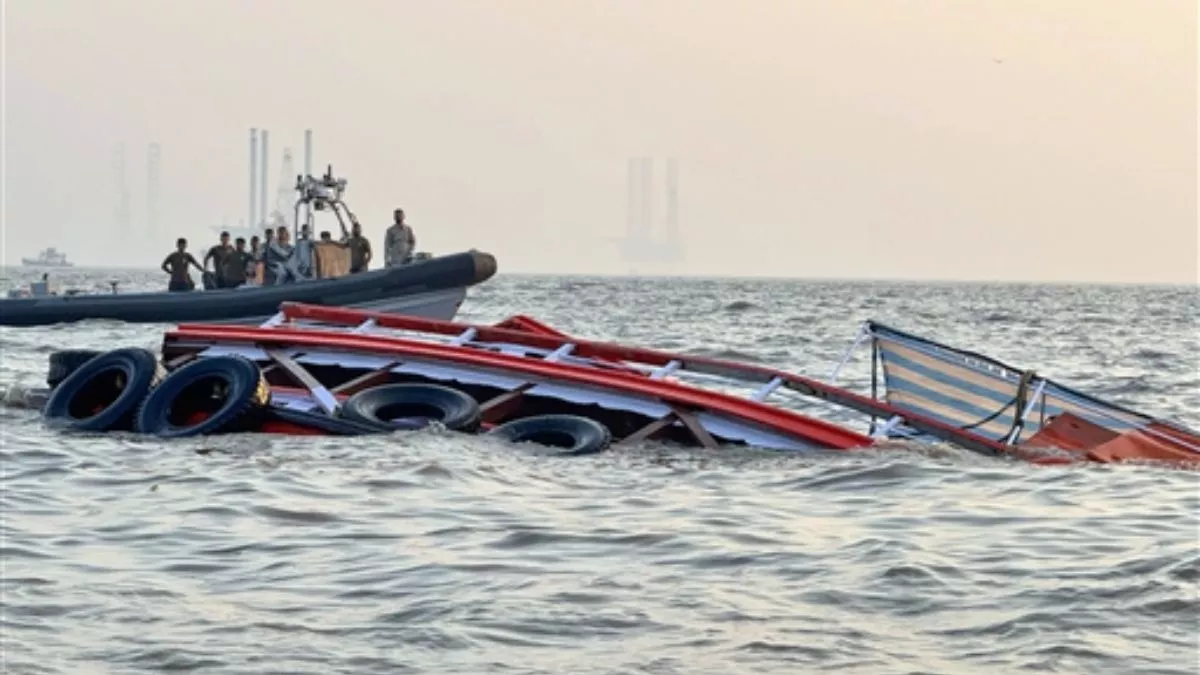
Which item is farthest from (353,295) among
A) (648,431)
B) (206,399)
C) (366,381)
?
(648,431)

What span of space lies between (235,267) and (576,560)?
19.7 m

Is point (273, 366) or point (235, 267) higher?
point (235, 267)

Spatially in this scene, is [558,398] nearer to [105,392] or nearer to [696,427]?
[696,427]

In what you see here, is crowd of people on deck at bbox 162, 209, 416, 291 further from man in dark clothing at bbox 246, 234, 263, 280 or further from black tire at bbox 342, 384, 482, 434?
black tire at bbox 342, 384, 482, 434

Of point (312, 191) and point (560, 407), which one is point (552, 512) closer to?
point (560, 407)

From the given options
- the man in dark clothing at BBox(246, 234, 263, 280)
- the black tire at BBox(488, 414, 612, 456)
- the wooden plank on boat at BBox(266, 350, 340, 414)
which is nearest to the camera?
the black tire at BBox(488, 414, 612, 456)

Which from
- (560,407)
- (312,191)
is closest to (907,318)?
(312,191)

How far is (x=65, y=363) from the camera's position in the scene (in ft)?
50.8

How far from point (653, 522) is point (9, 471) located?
4.25 metres

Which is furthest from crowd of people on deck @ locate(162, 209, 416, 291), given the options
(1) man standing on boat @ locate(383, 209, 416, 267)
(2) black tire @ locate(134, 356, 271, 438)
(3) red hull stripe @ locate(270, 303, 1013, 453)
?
(2) black tire @ locate(134, 356, 271, 438)

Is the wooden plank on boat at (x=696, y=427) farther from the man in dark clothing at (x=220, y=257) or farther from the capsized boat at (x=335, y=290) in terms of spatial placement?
the man in dark clothing at (x=220, y=257)

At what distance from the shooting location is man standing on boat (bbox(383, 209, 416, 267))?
25.1 meters

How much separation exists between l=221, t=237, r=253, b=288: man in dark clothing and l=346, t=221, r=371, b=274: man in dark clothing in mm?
1992

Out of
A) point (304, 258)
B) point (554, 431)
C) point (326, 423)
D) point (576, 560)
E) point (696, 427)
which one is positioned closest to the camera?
point (576, 560)
